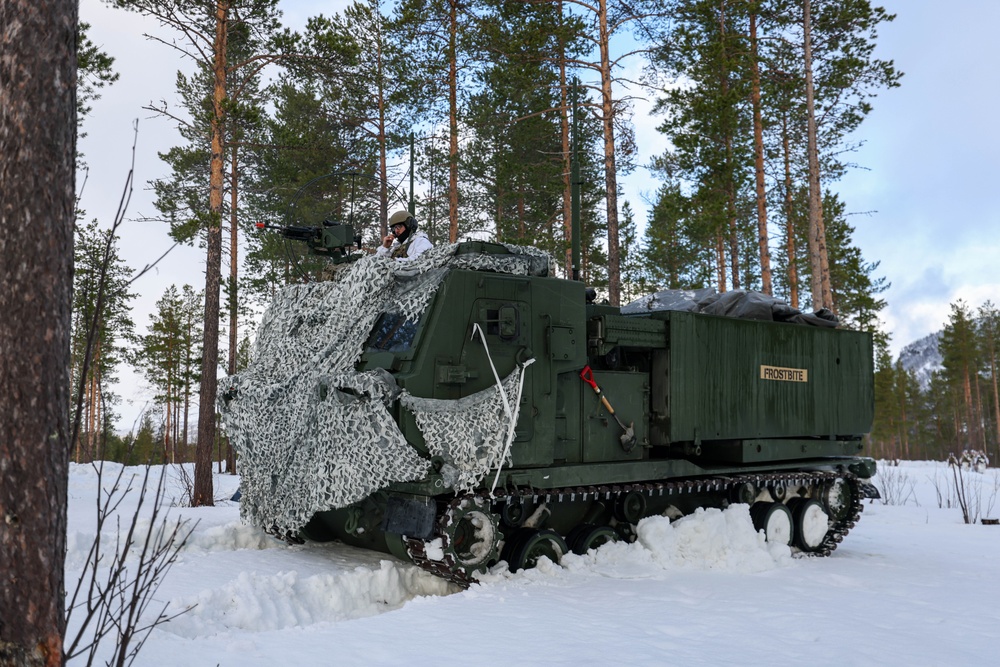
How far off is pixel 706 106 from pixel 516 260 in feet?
38.9

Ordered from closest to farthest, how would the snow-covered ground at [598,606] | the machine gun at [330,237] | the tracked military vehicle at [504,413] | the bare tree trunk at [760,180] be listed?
the snow-covered ground at [598,606]
the tracked military vehicle at [504,413]
the machine gun at [330,237]
the bare tree trunk at [760,180]

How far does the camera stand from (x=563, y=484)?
766 cm

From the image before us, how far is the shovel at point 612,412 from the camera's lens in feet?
26.5

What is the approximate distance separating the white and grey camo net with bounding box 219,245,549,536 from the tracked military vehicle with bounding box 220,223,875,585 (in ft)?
0.06

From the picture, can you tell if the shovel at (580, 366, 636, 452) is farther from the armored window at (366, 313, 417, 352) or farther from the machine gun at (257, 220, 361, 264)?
the machine gun at (257, 220, 361, 264)

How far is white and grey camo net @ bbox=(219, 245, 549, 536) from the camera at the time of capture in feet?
22.5

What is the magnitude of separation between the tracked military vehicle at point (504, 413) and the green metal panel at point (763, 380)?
0.08ft

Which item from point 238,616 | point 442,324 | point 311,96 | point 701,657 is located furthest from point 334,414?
point 311,96

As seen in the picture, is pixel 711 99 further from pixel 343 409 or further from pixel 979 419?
pixel 979 419

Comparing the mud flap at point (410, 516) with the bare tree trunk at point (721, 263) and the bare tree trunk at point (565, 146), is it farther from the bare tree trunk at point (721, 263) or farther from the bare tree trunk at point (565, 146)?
the bare tree trunk at point (721, 263)

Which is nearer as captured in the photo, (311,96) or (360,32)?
(360,32)

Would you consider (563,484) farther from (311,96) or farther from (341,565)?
(311,96)

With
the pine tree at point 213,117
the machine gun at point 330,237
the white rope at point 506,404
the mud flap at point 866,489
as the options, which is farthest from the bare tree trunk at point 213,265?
the mud flap at point 866,489

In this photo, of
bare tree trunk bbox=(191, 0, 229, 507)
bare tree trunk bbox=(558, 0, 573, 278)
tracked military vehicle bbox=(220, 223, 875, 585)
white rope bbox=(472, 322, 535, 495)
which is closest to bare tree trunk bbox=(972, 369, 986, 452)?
bare tree trunk bbox=(558, 0, 573, 278)
